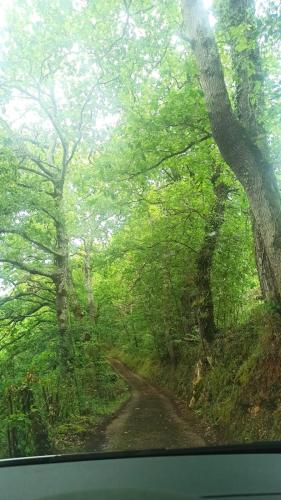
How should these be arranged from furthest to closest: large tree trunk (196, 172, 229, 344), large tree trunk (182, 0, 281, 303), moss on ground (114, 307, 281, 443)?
large tree trunk (196, 172, 229, 344) → moss on ground (114, 307, 281, 443) → large tree trunk (182, 0, 281, 303)

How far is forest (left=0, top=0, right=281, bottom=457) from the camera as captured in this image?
6801 millimetres

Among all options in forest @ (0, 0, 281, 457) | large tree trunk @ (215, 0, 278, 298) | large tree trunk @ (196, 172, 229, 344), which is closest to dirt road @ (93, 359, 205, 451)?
forest @ (0, 0, 281, 457)

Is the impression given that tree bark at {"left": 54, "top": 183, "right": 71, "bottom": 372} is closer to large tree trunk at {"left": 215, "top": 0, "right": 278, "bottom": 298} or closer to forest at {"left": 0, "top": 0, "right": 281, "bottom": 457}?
forest at {"left": 0, "top": 0, "right": 281, "bottom": 457}

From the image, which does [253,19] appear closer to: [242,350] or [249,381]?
[249,381]

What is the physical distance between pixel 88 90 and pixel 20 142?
3.01 meters

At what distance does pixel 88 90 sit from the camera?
512 inches

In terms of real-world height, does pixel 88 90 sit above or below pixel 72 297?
above

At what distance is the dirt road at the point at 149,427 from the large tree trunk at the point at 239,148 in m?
3.55

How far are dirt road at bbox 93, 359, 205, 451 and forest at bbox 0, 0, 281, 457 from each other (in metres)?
0.61

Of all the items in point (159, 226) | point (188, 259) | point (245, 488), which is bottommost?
point (245, 488)

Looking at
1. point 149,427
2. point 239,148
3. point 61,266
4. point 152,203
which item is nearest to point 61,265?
point 61,266

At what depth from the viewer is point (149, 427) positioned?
11703mm

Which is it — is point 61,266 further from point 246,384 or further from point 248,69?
point 248,69

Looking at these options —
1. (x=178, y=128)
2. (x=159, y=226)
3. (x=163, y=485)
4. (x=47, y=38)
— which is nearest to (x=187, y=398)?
(x=159, y=226)
